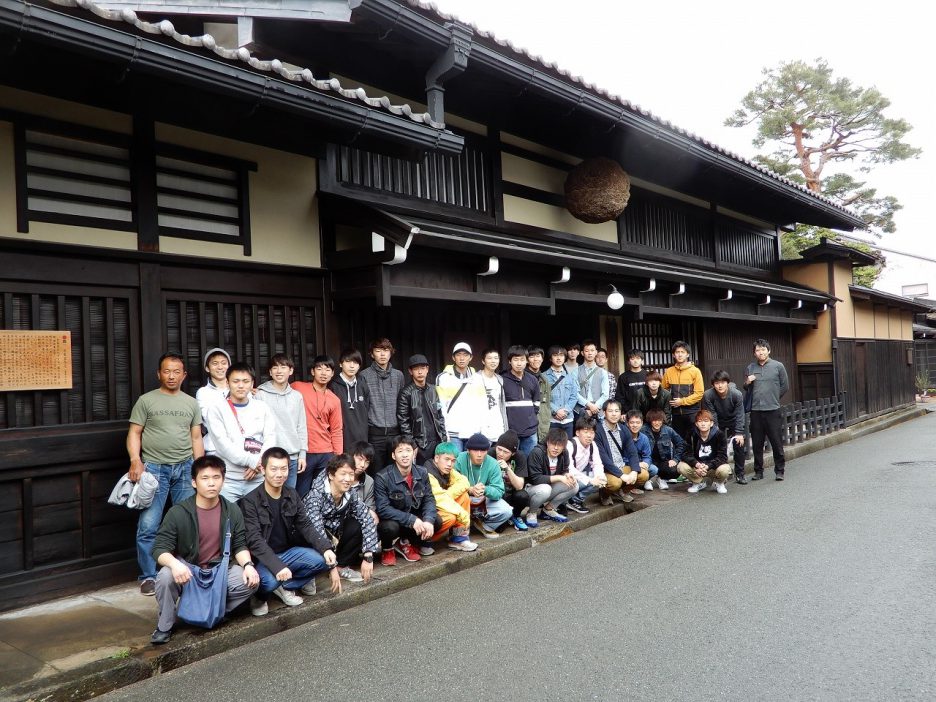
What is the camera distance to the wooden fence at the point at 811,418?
14.1 metres

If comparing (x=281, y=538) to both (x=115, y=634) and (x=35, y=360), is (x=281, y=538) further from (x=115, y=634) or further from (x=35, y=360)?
(x=35, y=360)

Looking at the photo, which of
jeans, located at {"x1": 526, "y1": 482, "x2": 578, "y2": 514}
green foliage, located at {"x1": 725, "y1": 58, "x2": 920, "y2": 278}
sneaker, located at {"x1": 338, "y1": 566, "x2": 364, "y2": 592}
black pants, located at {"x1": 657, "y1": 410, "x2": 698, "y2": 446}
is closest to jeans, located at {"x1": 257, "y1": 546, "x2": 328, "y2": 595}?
sneaker, located at {"x1": 338, "y1": 566, "x2": 364, "y2": 592}

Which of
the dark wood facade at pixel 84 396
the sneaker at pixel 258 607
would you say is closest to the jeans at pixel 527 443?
the dark wood facade at pixel 84 396

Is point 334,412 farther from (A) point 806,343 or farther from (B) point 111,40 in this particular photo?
(A) point 806,343

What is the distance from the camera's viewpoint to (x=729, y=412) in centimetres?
1065

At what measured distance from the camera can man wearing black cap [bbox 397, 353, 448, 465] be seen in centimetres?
745

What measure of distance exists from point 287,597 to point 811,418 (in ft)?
43.1

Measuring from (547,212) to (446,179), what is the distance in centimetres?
244

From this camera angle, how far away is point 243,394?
20.3 feet

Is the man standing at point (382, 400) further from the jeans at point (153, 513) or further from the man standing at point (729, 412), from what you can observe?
the man standing at point (729, 412)

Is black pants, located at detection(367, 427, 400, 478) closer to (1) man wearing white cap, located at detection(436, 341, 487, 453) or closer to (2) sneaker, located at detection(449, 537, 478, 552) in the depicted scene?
(1) man wearing white cap, located at detection(436, 341, 487, 453)

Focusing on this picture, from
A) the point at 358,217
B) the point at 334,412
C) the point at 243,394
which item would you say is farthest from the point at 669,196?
the point at 243,394

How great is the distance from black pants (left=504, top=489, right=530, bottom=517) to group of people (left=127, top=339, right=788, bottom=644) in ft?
0.05

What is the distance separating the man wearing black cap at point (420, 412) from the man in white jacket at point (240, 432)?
158 cm
